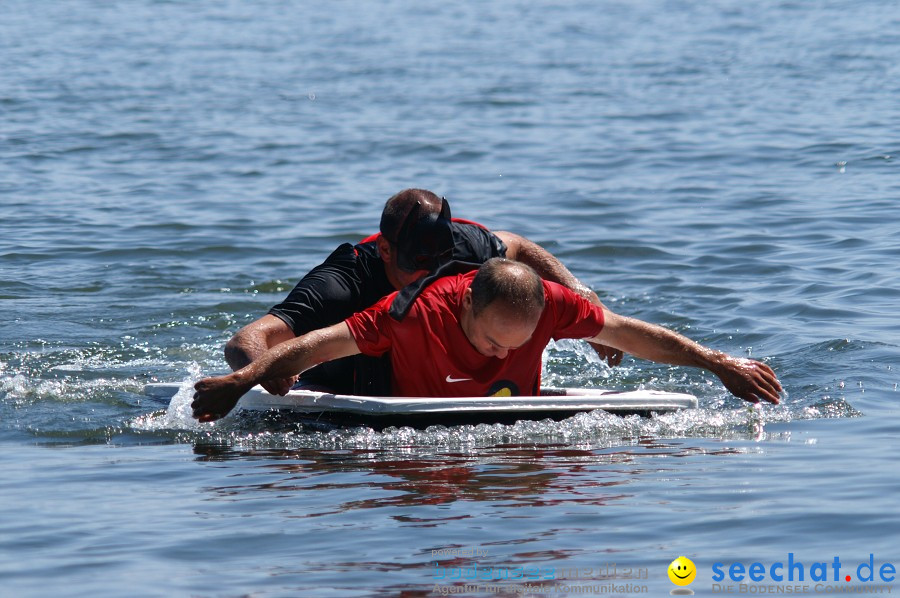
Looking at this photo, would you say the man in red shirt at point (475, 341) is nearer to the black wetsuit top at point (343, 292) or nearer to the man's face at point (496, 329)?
the man's face at point (496, 329)

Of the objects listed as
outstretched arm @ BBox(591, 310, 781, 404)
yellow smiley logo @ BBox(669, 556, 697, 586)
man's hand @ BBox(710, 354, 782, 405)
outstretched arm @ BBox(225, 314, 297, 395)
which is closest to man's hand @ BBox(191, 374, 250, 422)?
outstretched arm @ BBox(225, 314, 297, 395)

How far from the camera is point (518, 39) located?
3131cm

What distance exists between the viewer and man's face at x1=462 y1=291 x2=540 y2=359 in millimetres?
6336

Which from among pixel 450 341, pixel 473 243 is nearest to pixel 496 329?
pixel 450 341

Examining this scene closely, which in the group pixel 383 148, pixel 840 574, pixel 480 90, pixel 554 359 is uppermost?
pixel 480 90

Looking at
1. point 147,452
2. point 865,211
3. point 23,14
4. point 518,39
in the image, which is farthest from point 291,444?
point 23,14

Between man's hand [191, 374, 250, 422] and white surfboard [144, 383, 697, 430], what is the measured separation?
0.59 metres

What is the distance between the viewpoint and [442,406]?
668 centimetres

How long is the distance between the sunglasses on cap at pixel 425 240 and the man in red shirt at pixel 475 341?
49cm

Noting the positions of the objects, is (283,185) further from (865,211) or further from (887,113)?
(887,113)

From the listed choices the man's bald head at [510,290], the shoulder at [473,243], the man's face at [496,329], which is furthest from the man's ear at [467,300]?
the shoulder at [473,243]

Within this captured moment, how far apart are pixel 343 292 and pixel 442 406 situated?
1242 millimetres

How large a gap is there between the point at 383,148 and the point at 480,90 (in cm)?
552

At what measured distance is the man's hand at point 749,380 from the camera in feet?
22.8
